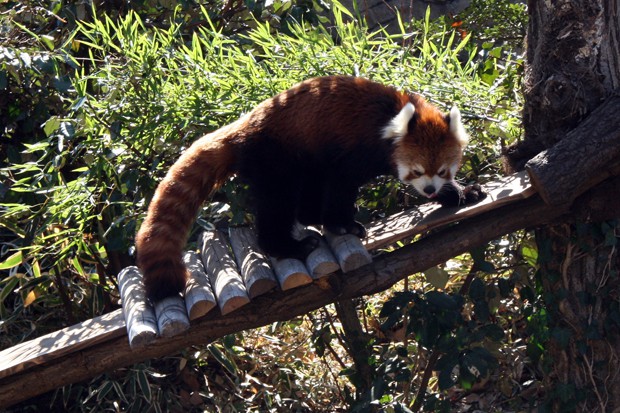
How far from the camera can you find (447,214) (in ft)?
9.77

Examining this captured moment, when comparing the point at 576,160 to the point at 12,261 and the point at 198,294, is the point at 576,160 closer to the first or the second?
the point at 198,294

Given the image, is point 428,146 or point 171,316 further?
point 428,146

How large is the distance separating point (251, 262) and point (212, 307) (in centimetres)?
33

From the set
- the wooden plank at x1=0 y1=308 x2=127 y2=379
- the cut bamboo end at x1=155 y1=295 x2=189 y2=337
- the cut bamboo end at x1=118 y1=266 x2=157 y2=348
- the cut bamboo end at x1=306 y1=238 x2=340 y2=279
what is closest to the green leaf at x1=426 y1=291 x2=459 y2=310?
the cut bamboo end at x1=306 y1=238 x2=340 y2=279

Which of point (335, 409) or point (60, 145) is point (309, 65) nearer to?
point (60, 145)

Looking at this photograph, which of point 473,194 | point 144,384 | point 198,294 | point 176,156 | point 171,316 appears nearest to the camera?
point 171,316

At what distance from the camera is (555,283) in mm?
3133

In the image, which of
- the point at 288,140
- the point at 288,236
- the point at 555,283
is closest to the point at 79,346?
the point at 288,236

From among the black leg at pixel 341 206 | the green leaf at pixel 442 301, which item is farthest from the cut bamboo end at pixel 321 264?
the green leaf at pixel 442 301

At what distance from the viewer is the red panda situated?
3.11 m

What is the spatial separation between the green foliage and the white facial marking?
0.17 meters

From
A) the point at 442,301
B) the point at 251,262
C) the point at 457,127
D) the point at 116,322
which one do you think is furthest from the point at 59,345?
the point at 457,127

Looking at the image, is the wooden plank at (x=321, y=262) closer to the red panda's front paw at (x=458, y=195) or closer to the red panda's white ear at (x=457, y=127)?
the red panda's front paw at (x=458, y=195)

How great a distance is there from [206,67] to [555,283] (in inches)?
65.9
